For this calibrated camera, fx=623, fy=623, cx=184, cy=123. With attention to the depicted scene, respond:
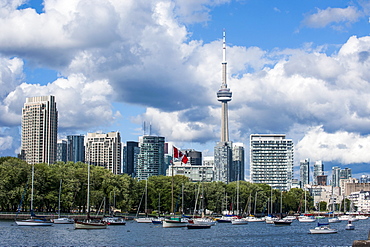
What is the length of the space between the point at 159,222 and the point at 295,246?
65.2 m

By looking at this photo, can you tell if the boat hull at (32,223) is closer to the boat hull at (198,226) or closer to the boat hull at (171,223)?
the boat hull at (171,223)

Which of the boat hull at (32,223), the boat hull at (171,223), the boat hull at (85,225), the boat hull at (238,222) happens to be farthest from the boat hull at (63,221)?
the boat hull at (238,222)

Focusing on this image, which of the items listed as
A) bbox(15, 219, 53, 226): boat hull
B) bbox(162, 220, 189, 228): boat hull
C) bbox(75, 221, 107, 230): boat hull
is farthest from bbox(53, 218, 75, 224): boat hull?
bbox(162, 220, 189, 228): boat hull

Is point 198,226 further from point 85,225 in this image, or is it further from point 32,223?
point 32,223

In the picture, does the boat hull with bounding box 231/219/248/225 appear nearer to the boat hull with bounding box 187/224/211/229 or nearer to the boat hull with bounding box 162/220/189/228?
the boat hull with bounding box 187/224/211/229

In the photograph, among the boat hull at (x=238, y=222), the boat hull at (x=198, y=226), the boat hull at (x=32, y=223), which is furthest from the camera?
the boat hull at (x=238, y=222)

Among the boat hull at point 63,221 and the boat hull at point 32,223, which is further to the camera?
the boat hull at point 63,221

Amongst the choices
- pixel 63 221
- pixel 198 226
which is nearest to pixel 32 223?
pixel 63 221

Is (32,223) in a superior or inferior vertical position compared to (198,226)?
superior

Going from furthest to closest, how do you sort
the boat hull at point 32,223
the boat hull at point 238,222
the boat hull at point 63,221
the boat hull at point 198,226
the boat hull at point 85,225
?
the boat hull at point 238,222, the boat hull at point 63,221, the boat hull at point 198,226, the boat hull at point 32,223, the boat hull at point 85,225

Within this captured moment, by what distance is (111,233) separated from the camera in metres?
119

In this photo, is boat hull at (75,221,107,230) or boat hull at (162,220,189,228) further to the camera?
boat hull at (162,220,189,228)

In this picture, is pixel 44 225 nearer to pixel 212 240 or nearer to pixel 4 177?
pixel 4 177

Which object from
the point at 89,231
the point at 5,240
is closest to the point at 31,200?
the point at 89,231
